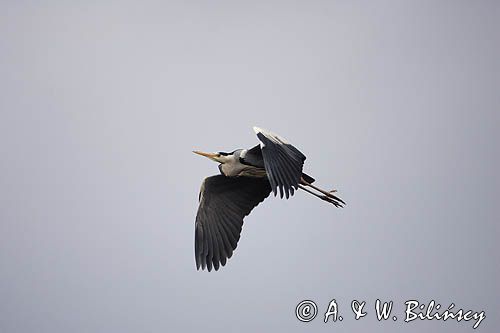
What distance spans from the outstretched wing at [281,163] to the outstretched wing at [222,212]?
1.53 meters

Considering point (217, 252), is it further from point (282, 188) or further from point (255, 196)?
point (282, 188)

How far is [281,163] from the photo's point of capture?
12805 mm

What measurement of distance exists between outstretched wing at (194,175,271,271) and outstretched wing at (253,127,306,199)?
1.53 m

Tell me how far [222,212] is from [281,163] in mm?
2042

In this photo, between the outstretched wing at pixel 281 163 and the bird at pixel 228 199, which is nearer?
the outstretched wing at pixel 281 163

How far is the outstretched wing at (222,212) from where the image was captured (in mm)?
14422

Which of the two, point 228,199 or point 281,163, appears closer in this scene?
point 281,163

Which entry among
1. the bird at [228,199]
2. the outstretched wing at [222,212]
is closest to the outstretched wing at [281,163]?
the bird at [228,199]

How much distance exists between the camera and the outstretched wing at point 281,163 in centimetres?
1256

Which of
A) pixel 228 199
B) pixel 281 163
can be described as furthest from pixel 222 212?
pixel 281 163

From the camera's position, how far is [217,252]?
14.4 meters

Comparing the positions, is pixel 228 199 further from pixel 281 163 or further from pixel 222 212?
pixel 281 163

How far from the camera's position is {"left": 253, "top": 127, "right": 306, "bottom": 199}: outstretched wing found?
1256 cm

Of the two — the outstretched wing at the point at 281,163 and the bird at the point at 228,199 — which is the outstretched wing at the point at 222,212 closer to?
the bird at the point at 228,199
